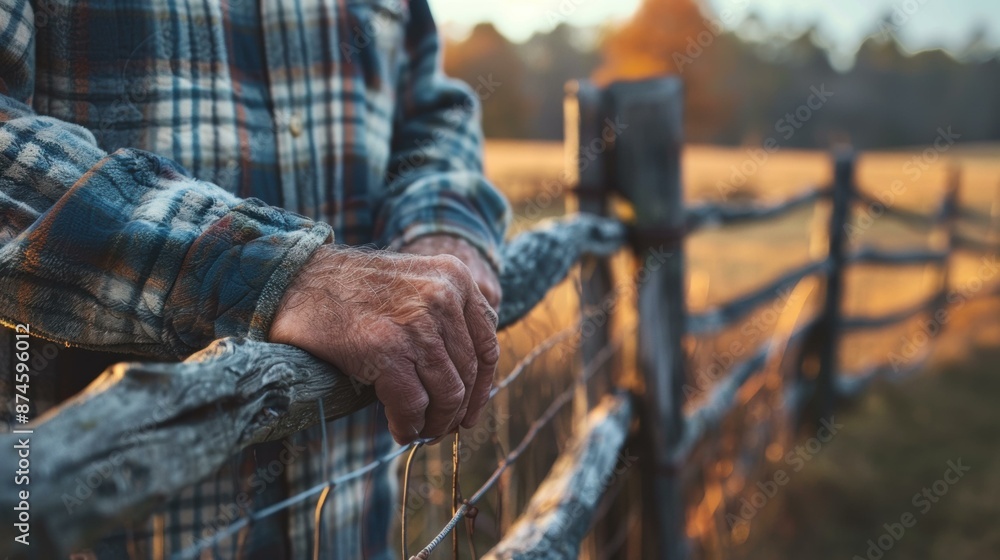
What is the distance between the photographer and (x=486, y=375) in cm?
79

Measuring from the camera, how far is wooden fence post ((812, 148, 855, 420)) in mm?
3947

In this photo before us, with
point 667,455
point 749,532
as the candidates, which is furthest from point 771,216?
point 667,455

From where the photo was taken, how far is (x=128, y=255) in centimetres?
67

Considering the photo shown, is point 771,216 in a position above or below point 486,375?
below

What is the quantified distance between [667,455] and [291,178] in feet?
4.57

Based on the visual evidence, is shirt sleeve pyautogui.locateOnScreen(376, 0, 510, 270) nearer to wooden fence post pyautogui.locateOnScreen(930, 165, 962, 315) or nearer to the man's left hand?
the man's left hand

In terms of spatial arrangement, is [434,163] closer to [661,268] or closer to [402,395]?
[402,395]

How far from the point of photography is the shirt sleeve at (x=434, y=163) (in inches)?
43.8

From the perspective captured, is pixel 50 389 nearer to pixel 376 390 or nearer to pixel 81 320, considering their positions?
pixel 81 320

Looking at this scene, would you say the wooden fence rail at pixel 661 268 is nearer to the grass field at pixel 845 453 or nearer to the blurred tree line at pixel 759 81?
the grass field at pixel 845 453

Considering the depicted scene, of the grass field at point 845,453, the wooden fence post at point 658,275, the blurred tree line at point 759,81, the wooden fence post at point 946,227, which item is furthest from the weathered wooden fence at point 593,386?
the blurred tree line at point 759,81

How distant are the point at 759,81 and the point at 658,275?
41466 millimetres

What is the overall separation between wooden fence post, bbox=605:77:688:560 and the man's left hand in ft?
3.09

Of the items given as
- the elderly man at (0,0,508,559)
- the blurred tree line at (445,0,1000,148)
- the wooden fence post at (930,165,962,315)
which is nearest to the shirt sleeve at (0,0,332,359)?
the elderly man at (0,0,508,559)
